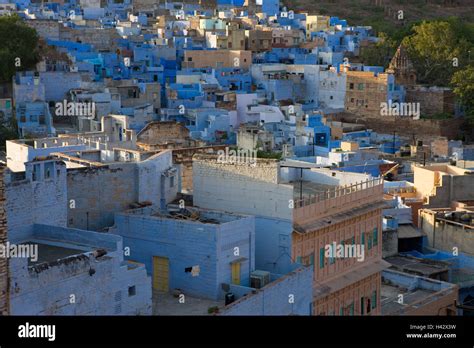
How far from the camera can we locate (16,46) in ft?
127

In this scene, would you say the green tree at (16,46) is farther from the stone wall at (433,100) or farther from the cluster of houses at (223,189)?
the stone wall at (433,100)

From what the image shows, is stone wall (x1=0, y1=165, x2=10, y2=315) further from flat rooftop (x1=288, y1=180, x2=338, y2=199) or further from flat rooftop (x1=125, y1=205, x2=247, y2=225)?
flat rooftop (x1=288, y1=180, x2=338, y2=199)

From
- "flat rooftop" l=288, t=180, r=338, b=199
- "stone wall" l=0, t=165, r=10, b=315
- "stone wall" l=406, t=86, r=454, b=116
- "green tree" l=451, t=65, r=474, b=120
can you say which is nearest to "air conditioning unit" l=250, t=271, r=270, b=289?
"flat rooftop" l=288, t=180, r=338, b=199

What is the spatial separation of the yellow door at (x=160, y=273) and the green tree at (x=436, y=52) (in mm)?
37161

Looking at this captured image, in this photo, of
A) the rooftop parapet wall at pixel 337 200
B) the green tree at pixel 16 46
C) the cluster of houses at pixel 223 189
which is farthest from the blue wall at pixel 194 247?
the green tree at pixel 16 46

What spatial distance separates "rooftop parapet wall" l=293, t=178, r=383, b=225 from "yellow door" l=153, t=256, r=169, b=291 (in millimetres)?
2097

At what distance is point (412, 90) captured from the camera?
45.7 meters

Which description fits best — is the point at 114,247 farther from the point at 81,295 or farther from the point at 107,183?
the point at 107,183

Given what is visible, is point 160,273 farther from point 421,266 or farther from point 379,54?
point 379,54

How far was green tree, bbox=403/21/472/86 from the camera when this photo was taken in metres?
49.8

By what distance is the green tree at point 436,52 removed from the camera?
49.8m

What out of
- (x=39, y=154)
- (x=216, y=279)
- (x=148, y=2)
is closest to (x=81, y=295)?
A: (x=216, y=279)

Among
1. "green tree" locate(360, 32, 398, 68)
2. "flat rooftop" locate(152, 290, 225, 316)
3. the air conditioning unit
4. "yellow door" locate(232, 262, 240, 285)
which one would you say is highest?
"green tree" locate(360, 32, 398, 68)

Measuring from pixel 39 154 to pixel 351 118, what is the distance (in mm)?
26855
